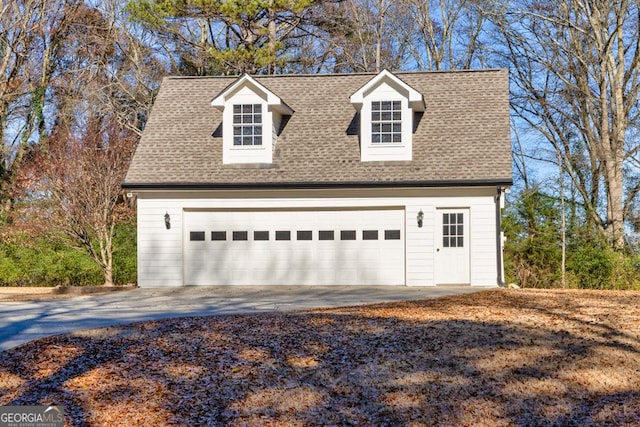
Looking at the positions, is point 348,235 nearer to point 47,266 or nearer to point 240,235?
point 240,235

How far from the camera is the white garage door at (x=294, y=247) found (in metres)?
19.2

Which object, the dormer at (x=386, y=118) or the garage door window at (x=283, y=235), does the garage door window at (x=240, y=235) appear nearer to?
the garage door window at (x=283, y=235)

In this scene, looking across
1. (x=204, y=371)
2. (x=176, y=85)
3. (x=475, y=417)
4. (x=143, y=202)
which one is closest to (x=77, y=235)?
(x=143, y=202)

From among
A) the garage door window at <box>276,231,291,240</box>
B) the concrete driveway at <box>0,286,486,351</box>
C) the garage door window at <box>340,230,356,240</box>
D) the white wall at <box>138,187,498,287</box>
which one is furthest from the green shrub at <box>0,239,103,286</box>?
the garage door window at <box>340,230,356,240</box>

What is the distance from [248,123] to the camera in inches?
793

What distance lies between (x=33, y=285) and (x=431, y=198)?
1394 cm

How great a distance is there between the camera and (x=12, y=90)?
31688 mm

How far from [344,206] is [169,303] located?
221 inches

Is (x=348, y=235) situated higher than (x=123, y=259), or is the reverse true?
(x=348, y=235)

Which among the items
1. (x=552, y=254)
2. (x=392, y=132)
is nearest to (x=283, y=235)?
(x=392, y=132)

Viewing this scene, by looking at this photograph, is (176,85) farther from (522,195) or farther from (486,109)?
(522,195)

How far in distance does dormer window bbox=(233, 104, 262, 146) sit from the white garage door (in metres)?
2.05

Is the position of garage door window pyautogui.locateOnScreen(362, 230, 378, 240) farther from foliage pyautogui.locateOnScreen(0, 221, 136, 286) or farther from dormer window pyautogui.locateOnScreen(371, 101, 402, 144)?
foliage pyautogui.locateOnScreen(0, 221, 136, 286)

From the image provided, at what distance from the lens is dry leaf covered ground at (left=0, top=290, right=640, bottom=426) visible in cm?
729
